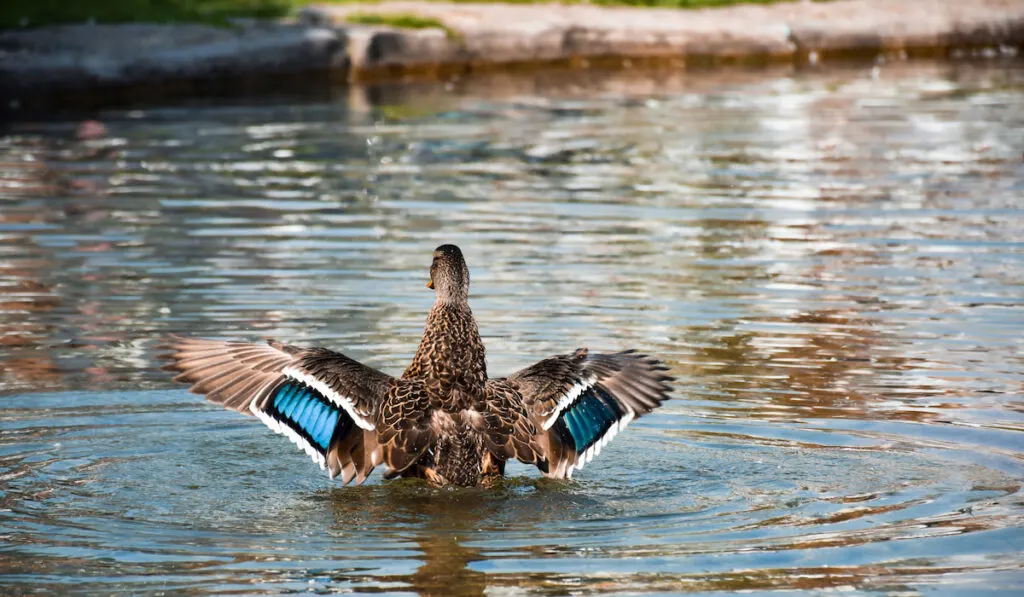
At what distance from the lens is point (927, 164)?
54.6 feet

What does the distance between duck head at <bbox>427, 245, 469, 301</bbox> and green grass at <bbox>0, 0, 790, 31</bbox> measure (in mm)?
16206

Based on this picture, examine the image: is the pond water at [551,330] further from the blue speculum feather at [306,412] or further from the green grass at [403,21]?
the green grass at [403,21]

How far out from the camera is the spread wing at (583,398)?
732 centimetres

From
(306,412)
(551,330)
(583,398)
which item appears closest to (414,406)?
(306,412)

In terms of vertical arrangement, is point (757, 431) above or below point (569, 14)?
below

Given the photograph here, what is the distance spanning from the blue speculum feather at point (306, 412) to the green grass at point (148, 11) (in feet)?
53.7

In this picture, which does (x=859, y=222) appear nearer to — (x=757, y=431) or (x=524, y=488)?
(x=757, y=431)

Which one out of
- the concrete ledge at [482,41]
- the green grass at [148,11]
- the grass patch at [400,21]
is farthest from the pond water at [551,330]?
the grass patch at [400,21]

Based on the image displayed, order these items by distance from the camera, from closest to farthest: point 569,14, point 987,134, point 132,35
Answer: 1. point 987,134
2. point 132,35
3. point 569,14

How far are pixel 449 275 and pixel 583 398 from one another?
2.45 feet

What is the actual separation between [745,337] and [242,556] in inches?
168

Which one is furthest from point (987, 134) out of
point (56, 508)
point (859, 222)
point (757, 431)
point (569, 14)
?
point (56, 508)

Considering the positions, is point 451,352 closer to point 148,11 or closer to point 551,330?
point 551,330

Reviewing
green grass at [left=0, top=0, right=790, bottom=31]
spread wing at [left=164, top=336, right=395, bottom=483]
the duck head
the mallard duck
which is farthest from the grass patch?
spread wing at [left=164, top=336, right=395, bottom=483]
